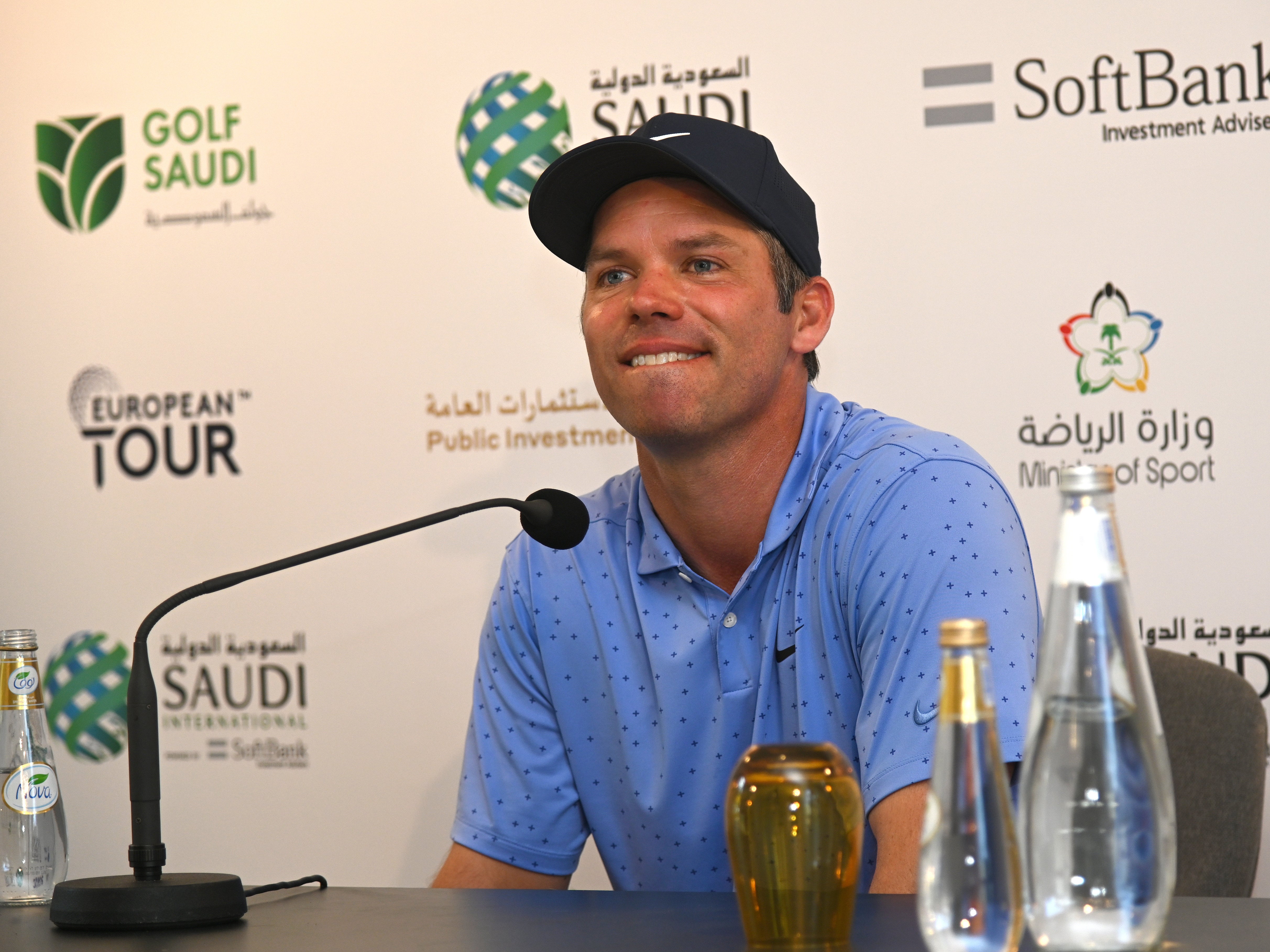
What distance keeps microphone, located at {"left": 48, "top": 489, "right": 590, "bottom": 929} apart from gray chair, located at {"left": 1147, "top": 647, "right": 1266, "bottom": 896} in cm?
92

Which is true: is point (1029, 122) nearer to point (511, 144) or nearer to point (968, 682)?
A: point (511, 144)

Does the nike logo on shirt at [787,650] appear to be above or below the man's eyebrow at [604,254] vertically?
below

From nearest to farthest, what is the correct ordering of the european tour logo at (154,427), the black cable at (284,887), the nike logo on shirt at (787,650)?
1. the black cable at (284,887)
2. the nike logo on shirt at (787,650)
3. the european tour logo at (154,427)

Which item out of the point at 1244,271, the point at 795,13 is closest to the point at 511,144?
the point at 795,13

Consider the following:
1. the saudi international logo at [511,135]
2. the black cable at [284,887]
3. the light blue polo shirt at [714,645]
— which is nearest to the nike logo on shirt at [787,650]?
the light blue polo shirt at [714,645]

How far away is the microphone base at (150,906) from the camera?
871 millimetres

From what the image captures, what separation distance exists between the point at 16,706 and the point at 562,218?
2.59ft

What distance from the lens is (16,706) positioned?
106 centimetres

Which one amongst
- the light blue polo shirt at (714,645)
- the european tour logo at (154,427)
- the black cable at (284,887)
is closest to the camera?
the black cable at (284,887)

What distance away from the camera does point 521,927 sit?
2.65 ft

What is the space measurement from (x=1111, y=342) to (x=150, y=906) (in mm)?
1617

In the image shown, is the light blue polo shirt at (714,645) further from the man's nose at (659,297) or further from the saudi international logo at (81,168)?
the saudi international logo at (81,168)

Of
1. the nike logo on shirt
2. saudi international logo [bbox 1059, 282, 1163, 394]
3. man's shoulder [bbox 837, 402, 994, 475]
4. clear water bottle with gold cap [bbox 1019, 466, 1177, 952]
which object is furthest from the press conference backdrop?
clear water bottle with gold cap [bbox 1019, 466, 1177, 952]

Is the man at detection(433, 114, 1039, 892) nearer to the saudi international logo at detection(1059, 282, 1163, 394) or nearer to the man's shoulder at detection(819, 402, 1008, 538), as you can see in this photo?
the man's shoulder at detection(819, 402, 1008, 538)
